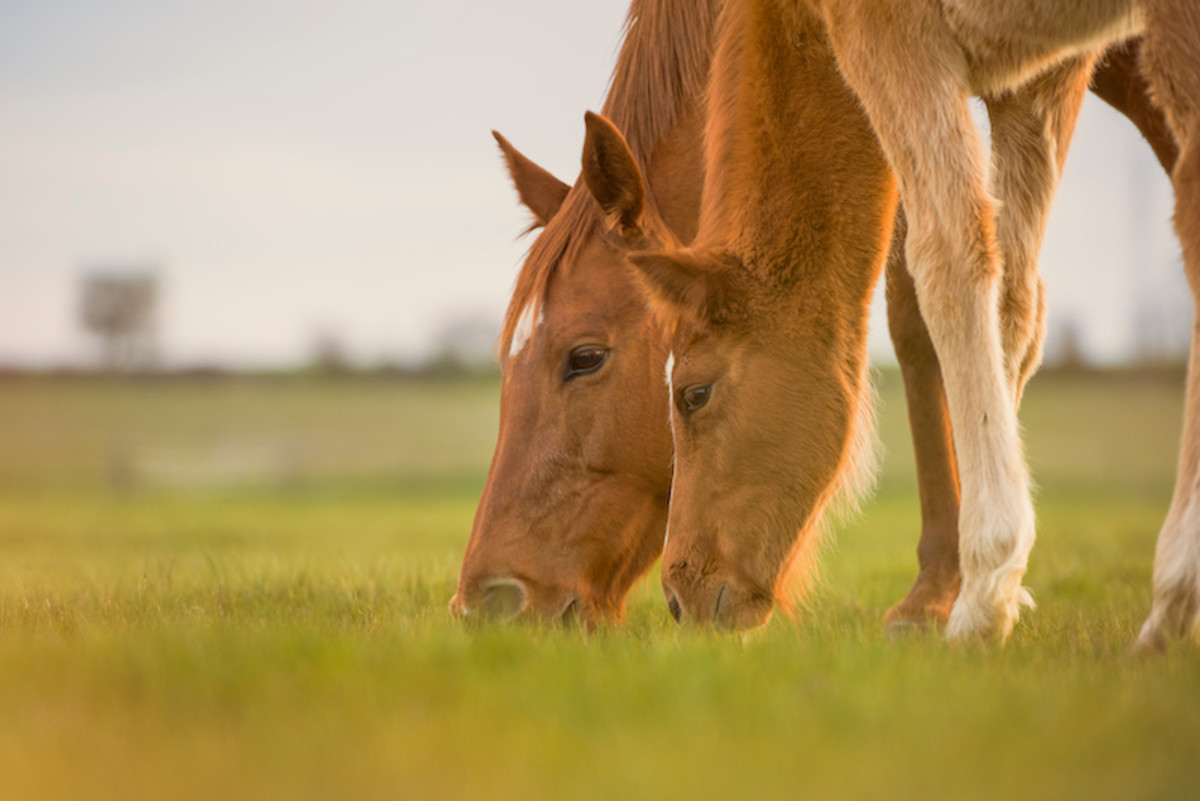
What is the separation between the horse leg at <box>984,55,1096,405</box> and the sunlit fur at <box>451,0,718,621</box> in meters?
1.39

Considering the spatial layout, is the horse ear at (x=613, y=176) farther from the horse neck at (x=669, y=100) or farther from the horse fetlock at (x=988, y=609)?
the horse fetlock at (x=988, y=609)

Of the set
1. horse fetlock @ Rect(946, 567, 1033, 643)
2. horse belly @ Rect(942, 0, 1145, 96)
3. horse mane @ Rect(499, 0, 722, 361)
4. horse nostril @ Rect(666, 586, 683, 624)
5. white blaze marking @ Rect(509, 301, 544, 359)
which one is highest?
horse mane @ Rect(499, 0, 722, 361)

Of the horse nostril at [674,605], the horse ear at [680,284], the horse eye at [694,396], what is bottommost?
the horse nostril at [674,605]

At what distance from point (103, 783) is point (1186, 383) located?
2.71 metres

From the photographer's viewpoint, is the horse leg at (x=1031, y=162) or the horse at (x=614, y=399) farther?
the horse leg at (x=1031, y=162)

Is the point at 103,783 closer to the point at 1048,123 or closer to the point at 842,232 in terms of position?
the point at 842,232

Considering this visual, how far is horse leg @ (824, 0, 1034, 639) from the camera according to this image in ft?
9.82

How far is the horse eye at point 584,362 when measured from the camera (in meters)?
4.02

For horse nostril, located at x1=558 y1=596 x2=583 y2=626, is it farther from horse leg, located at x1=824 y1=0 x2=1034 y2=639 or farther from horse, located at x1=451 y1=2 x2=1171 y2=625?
horse leg, located at x1=824 y1=0 x2=1034 y2=639

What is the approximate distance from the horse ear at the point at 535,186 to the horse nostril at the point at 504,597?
1.93 m

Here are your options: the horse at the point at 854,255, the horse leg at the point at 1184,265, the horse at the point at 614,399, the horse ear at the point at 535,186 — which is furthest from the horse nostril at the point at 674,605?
the horse ear at the point at 535,186

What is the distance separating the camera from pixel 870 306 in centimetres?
388

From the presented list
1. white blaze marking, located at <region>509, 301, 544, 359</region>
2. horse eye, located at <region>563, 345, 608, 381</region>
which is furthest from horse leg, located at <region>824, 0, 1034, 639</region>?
→ white blaze marking, located at <region>509, 301, 544, 359</region>

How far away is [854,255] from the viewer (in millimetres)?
3807
